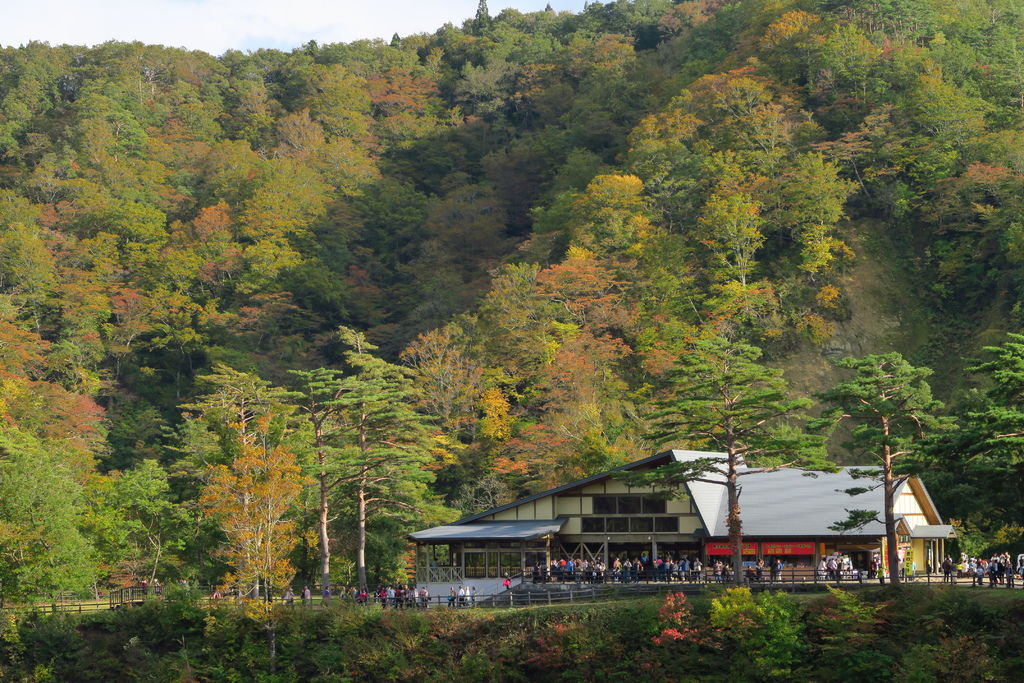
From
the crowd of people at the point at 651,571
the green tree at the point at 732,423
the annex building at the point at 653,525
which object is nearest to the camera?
the green tree at the point at 732,423

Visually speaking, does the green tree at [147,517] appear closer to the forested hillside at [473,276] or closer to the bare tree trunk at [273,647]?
the forested hillside at [473,276]

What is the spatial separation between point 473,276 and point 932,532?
46.4m

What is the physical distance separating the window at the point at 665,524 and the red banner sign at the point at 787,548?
4.10 metres

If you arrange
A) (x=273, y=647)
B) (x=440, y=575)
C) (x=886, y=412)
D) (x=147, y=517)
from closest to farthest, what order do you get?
(x=886, y=412) → (x=273, y=647) → (x=440, y=575) → (x=147, y=517)

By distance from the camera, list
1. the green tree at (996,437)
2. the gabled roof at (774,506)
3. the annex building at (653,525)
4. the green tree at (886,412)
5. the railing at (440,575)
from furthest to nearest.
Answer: the railing at (440,575) < the annex building at (653,525) < the gabled roof at (774,506) < the green tree at (886,412) < the green tree at (996,437)

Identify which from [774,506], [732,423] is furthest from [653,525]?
[732,423]

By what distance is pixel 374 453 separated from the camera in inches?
1754

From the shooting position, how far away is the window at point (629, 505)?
45172mm

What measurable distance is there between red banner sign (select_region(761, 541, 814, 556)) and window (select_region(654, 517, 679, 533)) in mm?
4102

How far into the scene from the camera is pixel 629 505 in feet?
149

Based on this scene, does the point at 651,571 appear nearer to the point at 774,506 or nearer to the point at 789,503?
the point at 774,506

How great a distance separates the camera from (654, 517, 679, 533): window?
44.8 meters

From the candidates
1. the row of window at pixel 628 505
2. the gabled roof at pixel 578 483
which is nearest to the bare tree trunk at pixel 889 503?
the gabled roof at pixel 578 483

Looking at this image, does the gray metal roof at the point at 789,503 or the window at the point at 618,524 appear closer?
the gray metal roof at the point at 789,503
